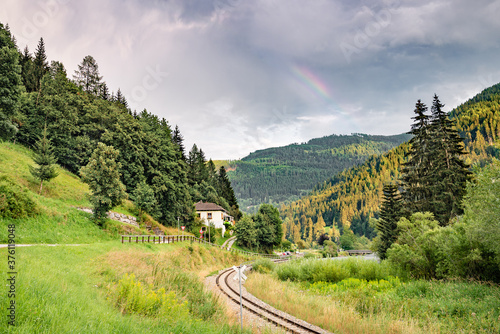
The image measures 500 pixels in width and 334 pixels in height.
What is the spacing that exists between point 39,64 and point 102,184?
5479 centimetres

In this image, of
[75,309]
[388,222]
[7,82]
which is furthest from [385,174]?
[75,309]

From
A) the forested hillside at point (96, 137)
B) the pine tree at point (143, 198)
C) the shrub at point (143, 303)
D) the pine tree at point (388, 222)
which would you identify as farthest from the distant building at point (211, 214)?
the shrub at point (143, 303)

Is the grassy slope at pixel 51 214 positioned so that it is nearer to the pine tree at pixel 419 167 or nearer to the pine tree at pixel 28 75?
the pine tree at pixel 28 75

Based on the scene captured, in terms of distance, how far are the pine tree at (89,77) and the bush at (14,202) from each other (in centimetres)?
6256

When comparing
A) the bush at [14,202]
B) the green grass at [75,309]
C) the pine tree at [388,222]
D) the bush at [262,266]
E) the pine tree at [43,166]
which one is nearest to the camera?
the green grass at [75,309]

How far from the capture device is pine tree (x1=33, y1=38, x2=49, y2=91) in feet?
177

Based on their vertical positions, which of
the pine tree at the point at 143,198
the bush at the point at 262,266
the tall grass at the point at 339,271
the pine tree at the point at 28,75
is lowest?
the bush at the point at 262,266

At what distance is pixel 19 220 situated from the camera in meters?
18.5

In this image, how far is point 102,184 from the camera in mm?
27156

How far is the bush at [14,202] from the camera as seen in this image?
691 inches

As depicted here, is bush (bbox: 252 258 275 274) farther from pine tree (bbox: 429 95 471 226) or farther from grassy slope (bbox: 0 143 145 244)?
pine tree (bbox: 429 95 471 226)

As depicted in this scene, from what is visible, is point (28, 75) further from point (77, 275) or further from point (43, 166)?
point (77, 275)

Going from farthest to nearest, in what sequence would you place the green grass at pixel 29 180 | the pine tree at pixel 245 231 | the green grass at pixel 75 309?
the pine tree at pixel 245 231 → the green grass at pixel 29 180 → the green grass at pixel 75 309

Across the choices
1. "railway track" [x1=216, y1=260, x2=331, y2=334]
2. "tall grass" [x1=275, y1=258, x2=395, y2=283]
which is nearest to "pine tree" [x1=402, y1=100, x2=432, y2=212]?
"tall grass" [x1=275, y1=258, x2=395, y2=283]
